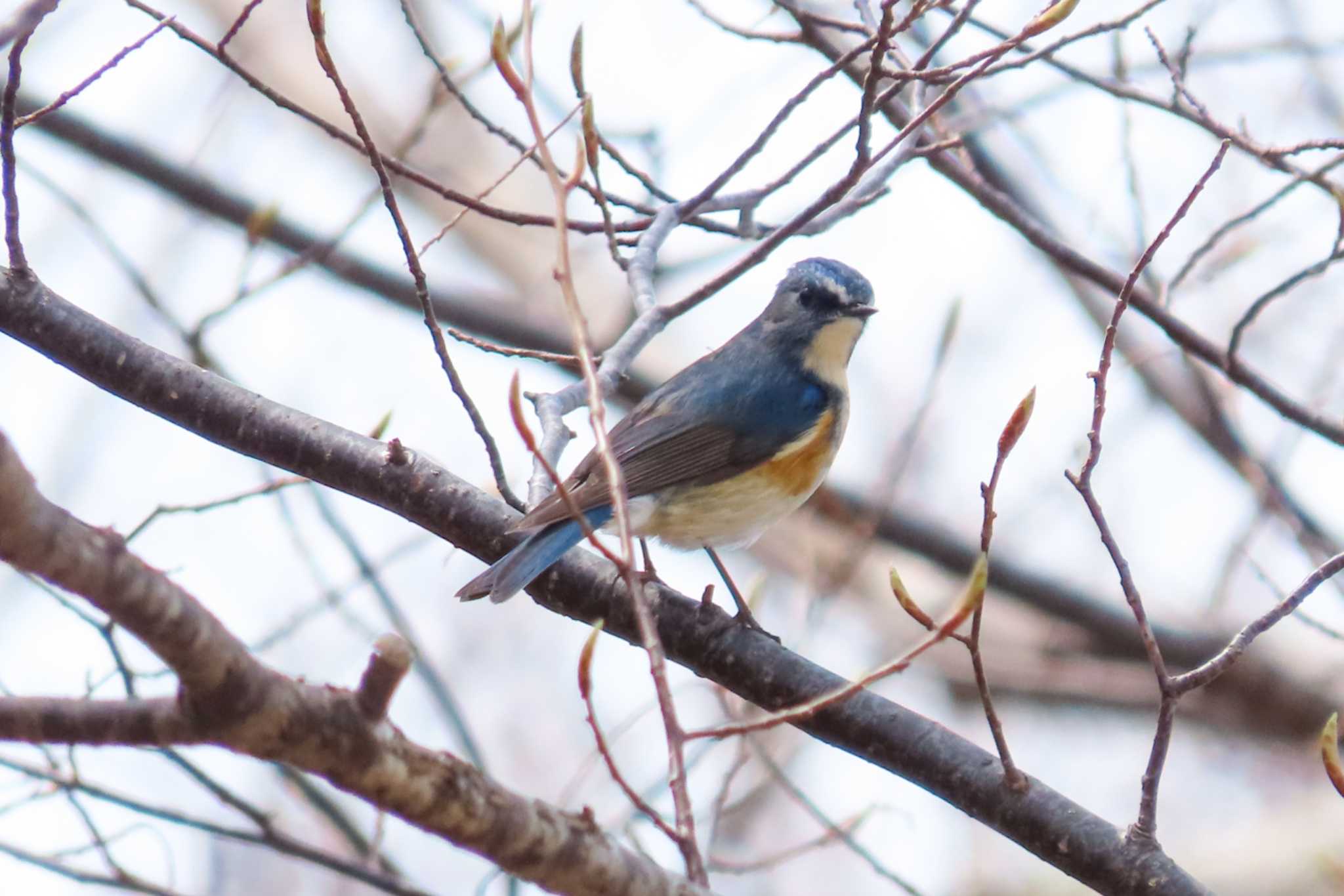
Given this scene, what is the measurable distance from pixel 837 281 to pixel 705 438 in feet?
2.92

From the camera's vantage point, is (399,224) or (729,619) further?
(729,619)

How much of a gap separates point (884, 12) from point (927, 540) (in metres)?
4.10

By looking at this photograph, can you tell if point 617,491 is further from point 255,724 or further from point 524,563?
point 524,563

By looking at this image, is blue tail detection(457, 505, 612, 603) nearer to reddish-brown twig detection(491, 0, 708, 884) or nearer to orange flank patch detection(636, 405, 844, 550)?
orange flank patch detection(636, 405, 844, 550)

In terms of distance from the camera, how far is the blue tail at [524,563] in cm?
330

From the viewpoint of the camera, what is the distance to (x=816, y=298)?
497 cm

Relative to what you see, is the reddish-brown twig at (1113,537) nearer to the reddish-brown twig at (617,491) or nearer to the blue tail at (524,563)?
the reddish-brown twig at (617,491)

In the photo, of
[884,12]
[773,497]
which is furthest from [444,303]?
[884,12]

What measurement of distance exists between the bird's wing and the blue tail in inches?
25.9

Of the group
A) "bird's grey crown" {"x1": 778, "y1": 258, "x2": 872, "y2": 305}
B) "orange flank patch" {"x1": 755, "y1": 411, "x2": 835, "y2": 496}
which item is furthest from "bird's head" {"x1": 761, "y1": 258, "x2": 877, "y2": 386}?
"orange flank patch" {"x1": 755, "y1": 411, "x2": 835, "y2": 496}

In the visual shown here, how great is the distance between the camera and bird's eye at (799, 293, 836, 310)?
4934 millimetres

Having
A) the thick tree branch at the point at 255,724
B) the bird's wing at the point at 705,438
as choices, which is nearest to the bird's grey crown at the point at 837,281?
the bird's wing at the point at 705,438

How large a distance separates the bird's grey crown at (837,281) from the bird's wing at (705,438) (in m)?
0.40

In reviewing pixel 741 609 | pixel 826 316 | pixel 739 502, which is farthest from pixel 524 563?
pixel 826 316
